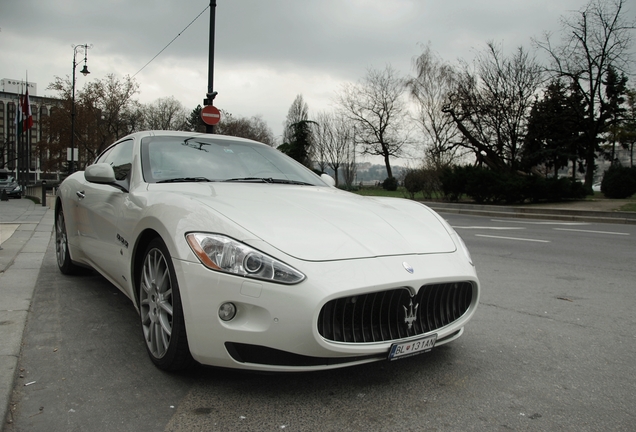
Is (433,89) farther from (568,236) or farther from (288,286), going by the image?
(288,286)

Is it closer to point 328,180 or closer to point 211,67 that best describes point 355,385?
point 328,180

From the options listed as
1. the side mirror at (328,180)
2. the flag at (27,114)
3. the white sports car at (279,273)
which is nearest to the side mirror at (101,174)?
the white sports car at (279,273)

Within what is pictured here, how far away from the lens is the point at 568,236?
1089cm

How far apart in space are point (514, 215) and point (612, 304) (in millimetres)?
14758

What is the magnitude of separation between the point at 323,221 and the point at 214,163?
1382 millimetres

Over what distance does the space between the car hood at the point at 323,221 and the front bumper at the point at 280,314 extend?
0.45ft

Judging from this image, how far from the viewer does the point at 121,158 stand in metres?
4.39

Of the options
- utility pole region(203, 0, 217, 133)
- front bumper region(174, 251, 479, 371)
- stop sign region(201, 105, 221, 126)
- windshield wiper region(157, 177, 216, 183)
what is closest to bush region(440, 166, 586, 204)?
utility pole region(203, 0, 217, 133)

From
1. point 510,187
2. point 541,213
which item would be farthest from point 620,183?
point 541,213

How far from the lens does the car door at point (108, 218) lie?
3.60 metres

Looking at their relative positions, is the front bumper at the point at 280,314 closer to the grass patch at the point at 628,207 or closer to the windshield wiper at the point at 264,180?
the windshield wiper at the point at 264,180

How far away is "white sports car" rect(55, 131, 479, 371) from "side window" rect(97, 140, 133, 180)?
31 centimetres

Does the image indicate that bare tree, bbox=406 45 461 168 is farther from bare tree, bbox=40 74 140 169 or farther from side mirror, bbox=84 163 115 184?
side mirror, bbox=84 163 115 184

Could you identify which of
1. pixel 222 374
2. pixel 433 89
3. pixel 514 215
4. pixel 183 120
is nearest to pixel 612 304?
pixel 222 374
